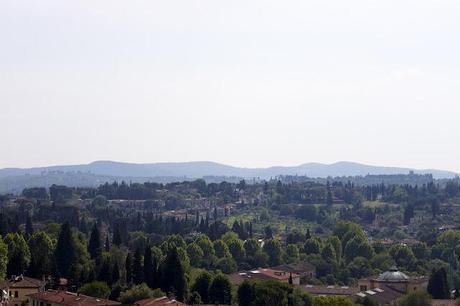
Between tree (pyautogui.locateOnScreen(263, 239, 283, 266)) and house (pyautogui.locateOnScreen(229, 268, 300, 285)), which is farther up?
tree (pyautogui.locateOnScreen(263, 239, 283, 266))

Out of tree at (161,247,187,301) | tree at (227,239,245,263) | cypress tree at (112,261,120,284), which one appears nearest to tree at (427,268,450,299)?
tree at (161,247,187,301)

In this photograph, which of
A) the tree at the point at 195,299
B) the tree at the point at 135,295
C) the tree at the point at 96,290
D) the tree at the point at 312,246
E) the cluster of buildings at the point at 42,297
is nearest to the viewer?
the cluster of buildings at the point at 42,297

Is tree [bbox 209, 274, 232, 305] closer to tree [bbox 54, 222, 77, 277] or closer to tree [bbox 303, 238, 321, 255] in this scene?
tree [bbox 54, 222, 77, 277]

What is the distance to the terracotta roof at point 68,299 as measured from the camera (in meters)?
62.3

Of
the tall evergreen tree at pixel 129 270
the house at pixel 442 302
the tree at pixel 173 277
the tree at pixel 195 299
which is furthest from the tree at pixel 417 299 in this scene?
the tall evergreen tree at pixel 129 270

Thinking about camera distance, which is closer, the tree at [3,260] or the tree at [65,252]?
the tree at [3,260]

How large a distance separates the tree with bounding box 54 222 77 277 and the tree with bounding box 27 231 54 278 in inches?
32.3

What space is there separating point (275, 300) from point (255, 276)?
21.1 metres

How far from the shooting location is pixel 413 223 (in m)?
166

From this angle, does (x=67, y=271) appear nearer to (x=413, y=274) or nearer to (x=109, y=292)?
(x=109, y=292)

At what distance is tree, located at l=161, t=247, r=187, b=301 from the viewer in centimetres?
7400

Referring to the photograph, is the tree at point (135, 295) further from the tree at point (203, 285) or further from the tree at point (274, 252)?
the tree at point (274, 252)

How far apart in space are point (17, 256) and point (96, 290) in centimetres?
1398

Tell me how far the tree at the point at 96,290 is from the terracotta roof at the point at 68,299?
3.47m
